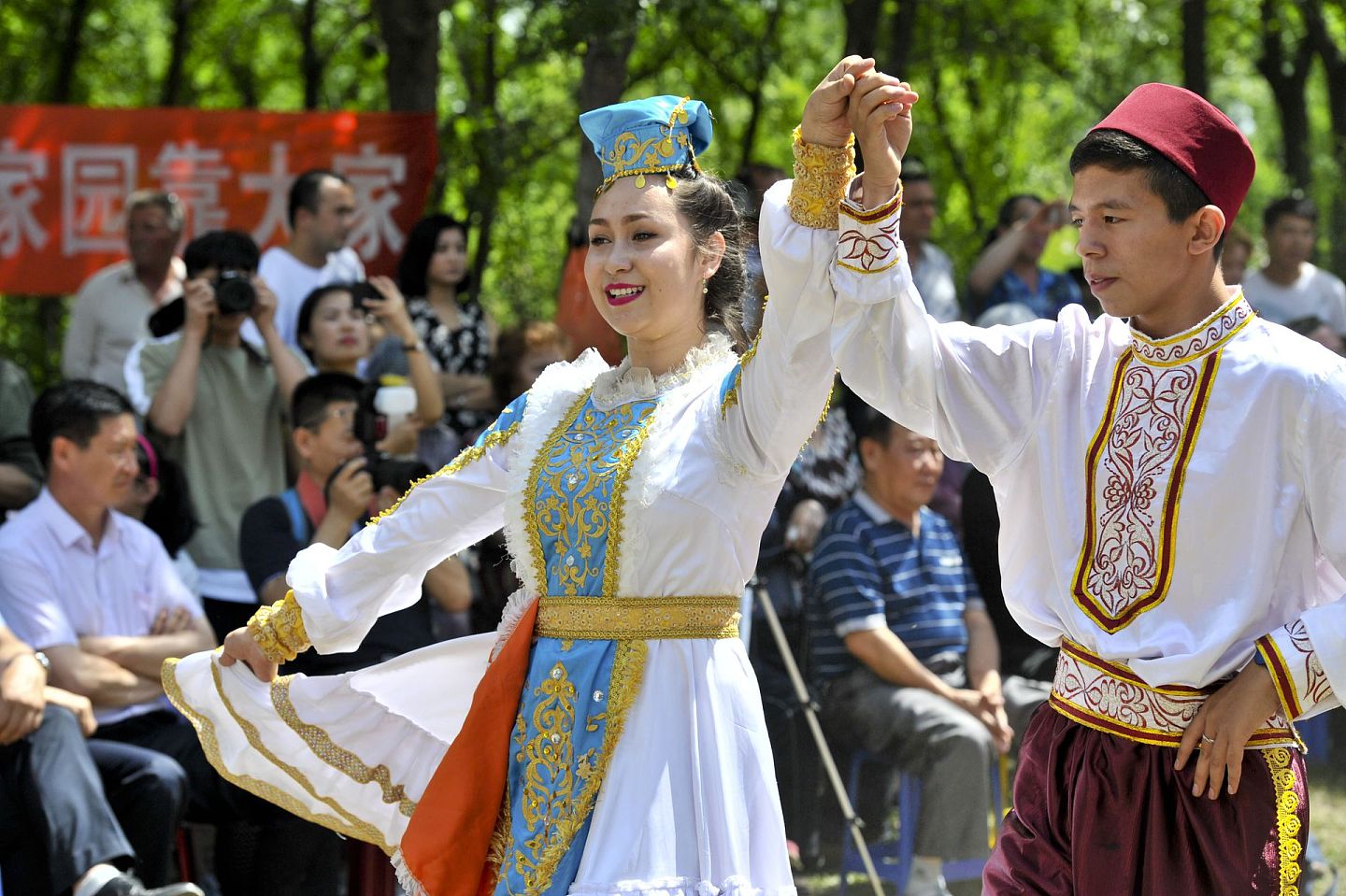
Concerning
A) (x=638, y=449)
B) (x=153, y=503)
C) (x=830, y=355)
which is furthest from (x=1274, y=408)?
(x=153, y=503)

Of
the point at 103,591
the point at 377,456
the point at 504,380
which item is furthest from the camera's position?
the point at 504,380

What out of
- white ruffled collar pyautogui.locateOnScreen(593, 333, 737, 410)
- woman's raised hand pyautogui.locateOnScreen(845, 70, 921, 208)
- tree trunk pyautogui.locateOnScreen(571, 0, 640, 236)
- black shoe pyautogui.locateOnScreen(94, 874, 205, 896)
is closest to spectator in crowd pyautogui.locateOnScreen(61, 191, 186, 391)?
tree trunk pyautogui.locateOnScreen(571, 0, 640, 236)

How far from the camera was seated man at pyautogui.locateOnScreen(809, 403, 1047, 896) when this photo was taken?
4926mm

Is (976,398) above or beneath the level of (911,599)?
above

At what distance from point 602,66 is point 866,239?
10.7ft

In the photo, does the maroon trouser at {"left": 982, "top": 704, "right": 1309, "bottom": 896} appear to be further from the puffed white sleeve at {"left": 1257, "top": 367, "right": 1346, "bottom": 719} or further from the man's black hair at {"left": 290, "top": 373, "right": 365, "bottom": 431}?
the man's black hair at {"left": 290, "top": 373, "right": 365, "bottom": 431}

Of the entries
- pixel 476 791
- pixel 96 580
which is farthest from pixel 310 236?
pixel 476 791

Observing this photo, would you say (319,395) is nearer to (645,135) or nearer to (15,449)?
(15,449)

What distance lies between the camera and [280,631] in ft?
10.7

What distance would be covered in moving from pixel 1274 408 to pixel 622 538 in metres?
1.06

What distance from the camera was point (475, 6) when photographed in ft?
27.7

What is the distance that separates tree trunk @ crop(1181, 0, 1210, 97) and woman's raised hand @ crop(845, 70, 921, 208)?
7.60m

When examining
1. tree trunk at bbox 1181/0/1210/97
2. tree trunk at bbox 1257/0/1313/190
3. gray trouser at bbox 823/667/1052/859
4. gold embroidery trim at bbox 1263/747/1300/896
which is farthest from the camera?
tree trunk at bbox 1257/0/1313/190

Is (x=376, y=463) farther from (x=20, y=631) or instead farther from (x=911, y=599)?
(x=911, y=599)
